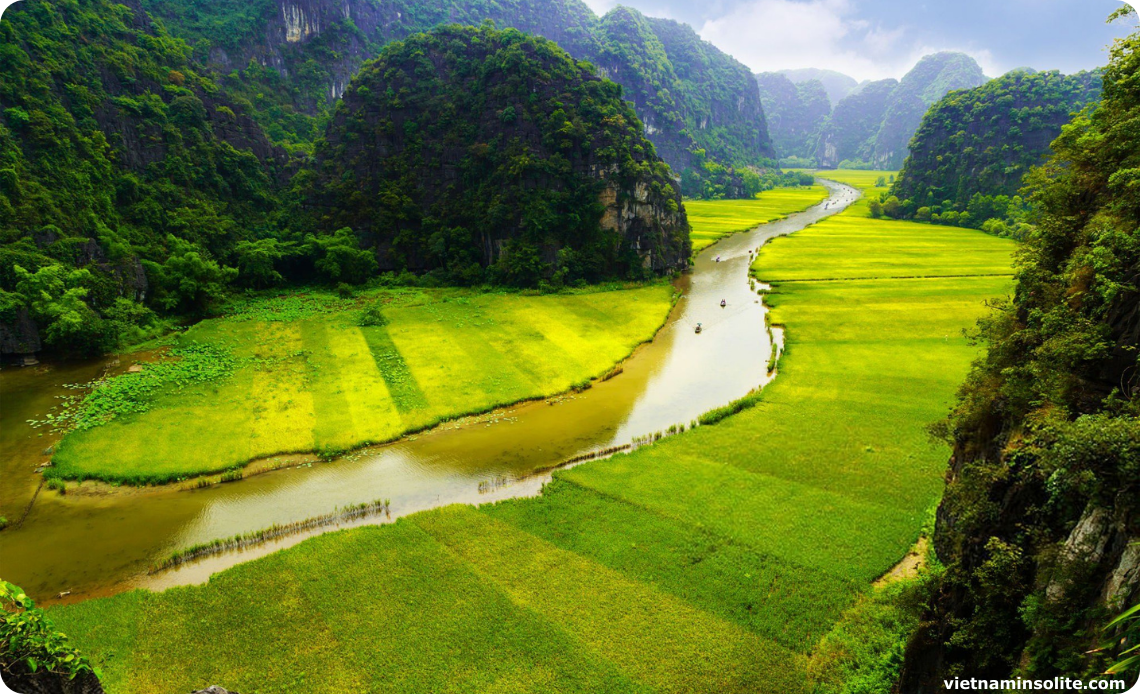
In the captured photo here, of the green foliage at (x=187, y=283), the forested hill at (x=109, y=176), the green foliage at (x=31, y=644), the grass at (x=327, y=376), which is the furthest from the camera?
the green foliage at (x=187, y=283)

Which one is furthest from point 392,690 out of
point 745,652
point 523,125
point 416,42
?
point 416,42

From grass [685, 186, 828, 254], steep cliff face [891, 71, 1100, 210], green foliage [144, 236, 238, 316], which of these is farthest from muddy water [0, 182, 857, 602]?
steep cliff face [891, 71, 1100, 210]

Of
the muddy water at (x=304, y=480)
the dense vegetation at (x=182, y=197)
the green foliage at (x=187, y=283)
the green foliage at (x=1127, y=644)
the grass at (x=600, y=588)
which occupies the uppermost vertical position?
the dense vegetation at (x=182, y=197)

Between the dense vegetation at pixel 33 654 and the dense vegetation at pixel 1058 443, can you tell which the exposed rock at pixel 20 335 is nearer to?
the dense vegetation at pixel 33 654

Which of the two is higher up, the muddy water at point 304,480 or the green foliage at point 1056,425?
the green foliage at point 1056,425

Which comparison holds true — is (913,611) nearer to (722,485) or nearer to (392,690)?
(722,485)

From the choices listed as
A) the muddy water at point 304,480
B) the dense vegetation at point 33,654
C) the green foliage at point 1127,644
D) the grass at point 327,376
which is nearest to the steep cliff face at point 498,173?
the grass at point 327,376

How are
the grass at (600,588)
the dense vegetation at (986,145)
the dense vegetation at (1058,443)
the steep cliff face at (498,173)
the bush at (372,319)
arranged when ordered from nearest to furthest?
the dense vegetation at (1058,443), the grass at (600,588), the bush at (372,319), the steep cliff face at (498,173), the dense vegetation at (986,145)
